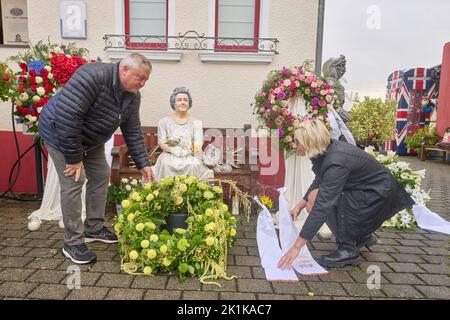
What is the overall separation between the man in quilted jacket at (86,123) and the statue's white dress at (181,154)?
40.1 inches

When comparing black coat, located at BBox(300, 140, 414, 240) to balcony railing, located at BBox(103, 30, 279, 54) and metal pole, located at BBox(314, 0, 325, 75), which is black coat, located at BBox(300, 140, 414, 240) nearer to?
metal pole, located at BBox(314, 0, 325, 75)

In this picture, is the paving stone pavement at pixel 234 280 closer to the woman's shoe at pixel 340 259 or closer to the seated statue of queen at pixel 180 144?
the woman's shoe at pixel 340 259

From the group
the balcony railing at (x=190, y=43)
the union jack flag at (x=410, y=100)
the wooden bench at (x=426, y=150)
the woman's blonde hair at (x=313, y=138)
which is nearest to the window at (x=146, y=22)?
the balcony railing at (x=190, y=43)

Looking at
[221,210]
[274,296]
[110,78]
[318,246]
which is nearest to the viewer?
[274,296]

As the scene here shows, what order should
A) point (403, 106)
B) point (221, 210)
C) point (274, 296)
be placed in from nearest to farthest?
point (274, 296)
point (221, 210)
point (403, 106)

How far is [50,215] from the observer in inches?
182

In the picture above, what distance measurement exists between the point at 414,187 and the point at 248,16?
3450mm

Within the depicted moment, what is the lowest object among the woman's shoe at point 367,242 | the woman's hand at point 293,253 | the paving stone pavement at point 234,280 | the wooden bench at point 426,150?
the wooden bench at point 426,150

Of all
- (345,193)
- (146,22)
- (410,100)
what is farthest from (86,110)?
(410,100)

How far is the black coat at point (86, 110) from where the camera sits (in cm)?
293

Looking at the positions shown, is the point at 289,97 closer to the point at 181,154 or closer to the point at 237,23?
the point at 181,154

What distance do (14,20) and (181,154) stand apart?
4.61 meters

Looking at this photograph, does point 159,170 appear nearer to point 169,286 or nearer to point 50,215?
point 50,215

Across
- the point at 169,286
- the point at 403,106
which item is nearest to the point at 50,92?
the point at 169,286
